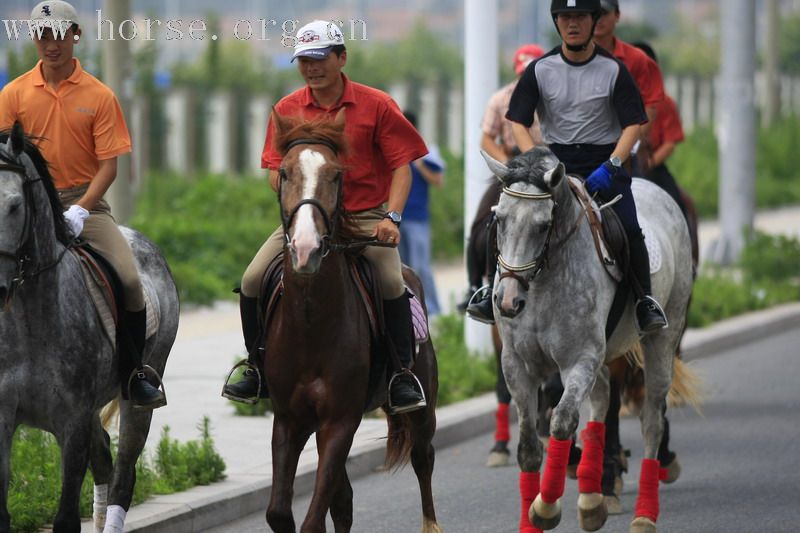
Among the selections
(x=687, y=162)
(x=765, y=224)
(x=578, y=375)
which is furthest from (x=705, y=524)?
(x=687, y=162)

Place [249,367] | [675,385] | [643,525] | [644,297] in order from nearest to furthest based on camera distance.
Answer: [249,367] → [643,525] → [644,297] → [675,385]

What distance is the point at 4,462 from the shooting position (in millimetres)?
7414

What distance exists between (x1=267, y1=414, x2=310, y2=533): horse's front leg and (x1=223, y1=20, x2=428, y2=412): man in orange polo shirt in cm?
46

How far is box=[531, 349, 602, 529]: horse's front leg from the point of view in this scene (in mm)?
8492

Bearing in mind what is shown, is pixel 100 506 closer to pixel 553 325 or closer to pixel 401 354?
pixel 401 354

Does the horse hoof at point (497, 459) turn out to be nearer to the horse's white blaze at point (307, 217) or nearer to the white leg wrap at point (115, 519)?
the white leg wrap at point (115, 519)

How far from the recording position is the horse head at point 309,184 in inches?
276

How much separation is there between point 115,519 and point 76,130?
196 cm

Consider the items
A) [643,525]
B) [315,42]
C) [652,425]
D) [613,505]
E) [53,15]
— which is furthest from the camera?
[613,505]

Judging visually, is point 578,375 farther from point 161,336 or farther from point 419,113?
point 419,113

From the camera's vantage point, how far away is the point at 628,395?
39.1 feet

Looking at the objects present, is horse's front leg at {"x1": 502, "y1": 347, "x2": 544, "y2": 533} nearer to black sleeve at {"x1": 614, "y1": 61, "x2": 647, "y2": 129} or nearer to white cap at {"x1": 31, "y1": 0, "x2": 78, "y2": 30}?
black sleeve at {"x1": 614, "y1": 61, "x2": 647, "y2": 129}

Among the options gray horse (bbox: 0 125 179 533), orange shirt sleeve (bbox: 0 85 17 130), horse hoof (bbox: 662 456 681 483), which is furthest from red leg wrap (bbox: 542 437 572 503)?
orange shirt sleeve (bbox: 0 85 17 130)

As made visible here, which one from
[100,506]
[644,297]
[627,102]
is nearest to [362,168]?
[627,102]
